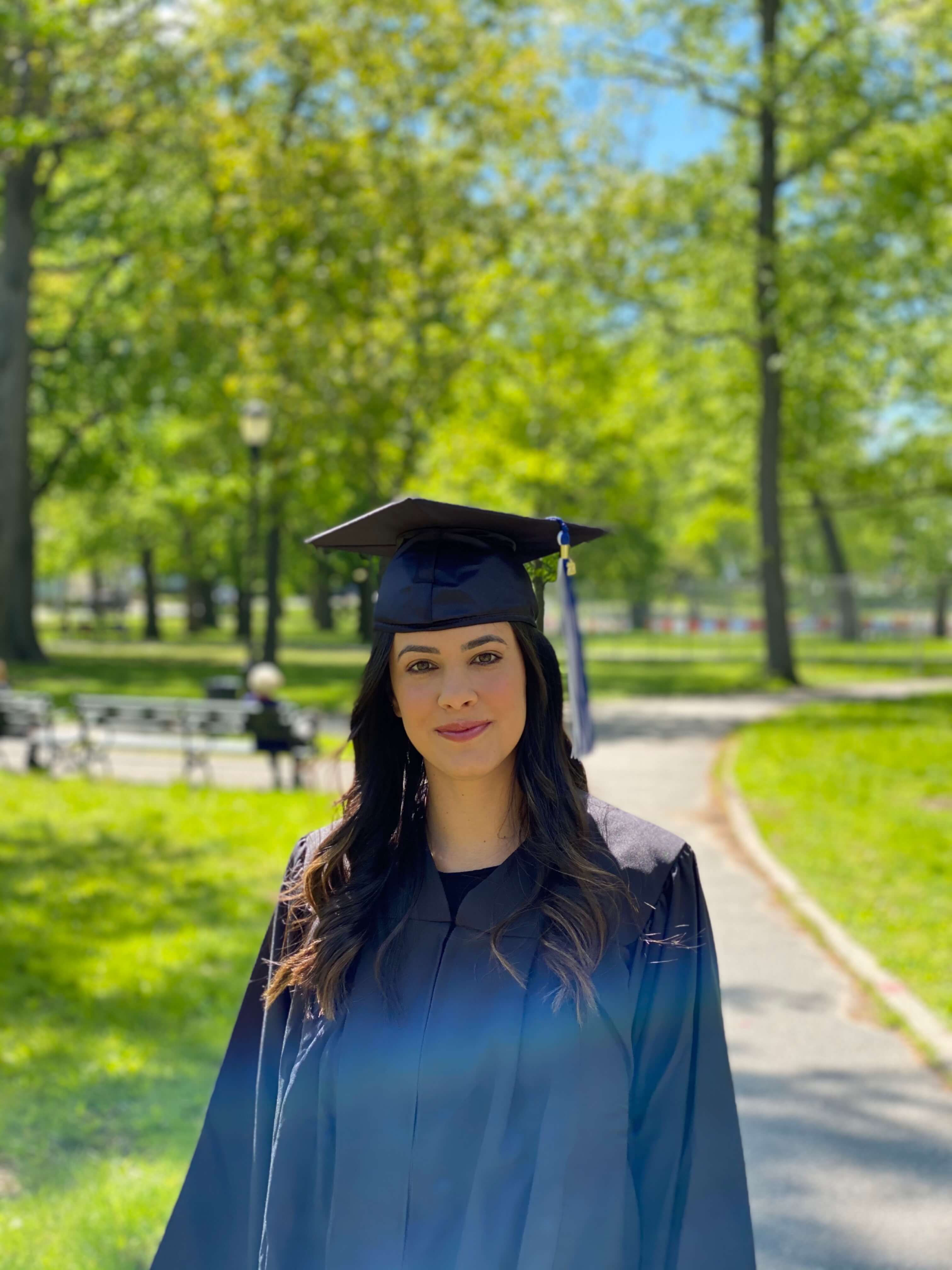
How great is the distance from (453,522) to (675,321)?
24948 millimetres

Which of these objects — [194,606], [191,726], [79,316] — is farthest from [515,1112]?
[194,606]

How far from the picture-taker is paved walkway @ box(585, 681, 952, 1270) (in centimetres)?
432

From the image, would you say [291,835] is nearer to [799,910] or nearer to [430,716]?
[799,910]

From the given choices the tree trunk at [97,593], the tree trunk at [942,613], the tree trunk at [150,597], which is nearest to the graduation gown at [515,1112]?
the tree trunk at [150,597]

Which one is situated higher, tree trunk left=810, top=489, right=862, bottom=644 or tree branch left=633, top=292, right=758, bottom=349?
tree branch left=633, top=292, right=758, bottom=349

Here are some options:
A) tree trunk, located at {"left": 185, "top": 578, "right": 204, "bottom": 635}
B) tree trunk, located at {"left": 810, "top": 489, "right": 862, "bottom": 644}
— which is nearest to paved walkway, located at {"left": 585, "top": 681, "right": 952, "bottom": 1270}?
tree trunk, located at {"left": 810, "top": 489, "right": 862, "bottom": 644}

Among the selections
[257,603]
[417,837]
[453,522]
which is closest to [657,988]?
[417,837]

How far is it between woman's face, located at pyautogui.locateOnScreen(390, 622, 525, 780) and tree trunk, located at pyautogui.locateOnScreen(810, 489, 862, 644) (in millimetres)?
29714

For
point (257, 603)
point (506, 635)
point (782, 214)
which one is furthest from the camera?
point (257, 603)

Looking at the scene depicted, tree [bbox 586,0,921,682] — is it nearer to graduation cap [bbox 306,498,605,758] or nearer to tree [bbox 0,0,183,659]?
tree [bbox 0,0,183,659]

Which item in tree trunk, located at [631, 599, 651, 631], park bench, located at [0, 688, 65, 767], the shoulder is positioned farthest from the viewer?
A: tree trunk, located at [631, 599, 651, 631]

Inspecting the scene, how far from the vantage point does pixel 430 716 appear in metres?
2.27

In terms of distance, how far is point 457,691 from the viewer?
2.24 metres

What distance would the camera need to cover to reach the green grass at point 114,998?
427 centimetres
